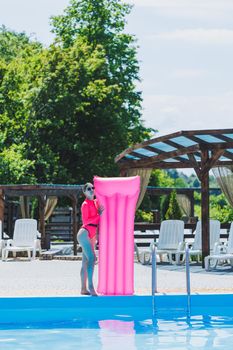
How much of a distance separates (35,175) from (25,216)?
4920 millimetres

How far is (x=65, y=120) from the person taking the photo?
41.8 m

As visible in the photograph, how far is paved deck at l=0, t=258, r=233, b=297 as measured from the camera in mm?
14703

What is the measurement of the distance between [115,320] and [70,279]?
14.3 ft

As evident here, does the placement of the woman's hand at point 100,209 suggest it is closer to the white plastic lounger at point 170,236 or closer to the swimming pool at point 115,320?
the swimming pool at point 115,320

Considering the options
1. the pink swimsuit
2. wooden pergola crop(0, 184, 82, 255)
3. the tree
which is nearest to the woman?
the pink swimsuit

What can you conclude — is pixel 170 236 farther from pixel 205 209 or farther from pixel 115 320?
pixel 115 320

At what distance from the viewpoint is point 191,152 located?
20.9 metres

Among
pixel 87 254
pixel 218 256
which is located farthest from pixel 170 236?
pixel 87 254

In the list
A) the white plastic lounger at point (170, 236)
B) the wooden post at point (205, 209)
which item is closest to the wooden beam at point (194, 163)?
the wooden post at point (205, 209)

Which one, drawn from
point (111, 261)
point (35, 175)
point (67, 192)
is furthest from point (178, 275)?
point (35, 175)

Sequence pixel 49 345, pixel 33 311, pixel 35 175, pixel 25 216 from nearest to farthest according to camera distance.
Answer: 1. pixel 49 345
2. pixel 33 311
3. pixel 25 216
4. pixel 35 175

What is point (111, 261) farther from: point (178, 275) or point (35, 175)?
point (35, 175)

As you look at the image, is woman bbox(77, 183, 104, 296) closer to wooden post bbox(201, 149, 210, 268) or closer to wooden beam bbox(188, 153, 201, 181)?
wooden post bbox(201, 149, 210, 268)

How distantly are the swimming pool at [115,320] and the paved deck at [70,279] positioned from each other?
674 millimetres
